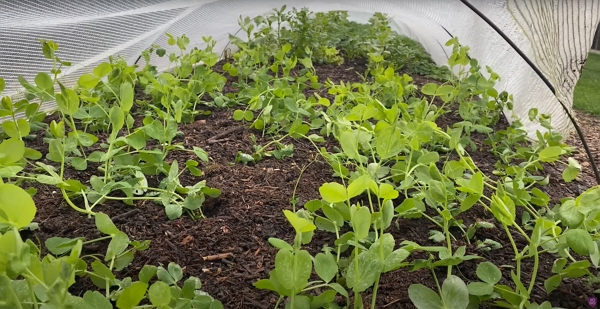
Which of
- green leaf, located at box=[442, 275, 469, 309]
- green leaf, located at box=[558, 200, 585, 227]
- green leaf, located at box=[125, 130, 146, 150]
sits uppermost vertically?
green leaf, located at box=[558, 200, 585, 227]

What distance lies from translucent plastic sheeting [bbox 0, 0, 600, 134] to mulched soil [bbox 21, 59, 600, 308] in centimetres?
32

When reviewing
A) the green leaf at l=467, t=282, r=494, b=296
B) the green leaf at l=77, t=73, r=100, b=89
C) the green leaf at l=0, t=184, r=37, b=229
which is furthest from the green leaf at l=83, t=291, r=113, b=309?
the green leaf at l=77, t=73, r=100, b=89

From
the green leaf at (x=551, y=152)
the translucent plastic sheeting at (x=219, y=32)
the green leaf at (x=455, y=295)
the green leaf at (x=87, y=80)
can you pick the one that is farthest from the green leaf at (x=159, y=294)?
the translucent plastic sheeting at (x=219, y=32)

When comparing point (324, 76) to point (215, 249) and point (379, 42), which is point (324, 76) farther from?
point (215, 249)

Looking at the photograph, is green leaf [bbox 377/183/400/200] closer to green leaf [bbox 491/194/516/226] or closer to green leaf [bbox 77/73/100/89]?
green leaf [bbox 491/194/516/226]

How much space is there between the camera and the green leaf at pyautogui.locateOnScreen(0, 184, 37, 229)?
19.2 inches

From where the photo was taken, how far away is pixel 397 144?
77 cm

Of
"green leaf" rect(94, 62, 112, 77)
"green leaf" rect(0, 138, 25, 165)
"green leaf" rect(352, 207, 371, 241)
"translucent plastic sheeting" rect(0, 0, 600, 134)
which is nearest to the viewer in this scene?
"green leaf" rect(352, 207, 371, 241)

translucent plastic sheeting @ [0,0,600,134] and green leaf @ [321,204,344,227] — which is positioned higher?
translucent plastic sheeting @ [0,0,600,134]

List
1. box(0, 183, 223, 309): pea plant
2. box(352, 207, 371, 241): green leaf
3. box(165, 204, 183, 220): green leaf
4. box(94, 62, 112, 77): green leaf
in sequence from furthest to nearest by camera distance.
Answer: box(94, 62, 112, 77): green leaf < box(165, 204, 183, 220): green leaf < box(352, 207, 371, 241): green leaf < box(0, 183, 223, 309): pea plant

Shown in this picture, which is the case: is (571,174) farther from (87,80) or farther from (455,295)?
(87,80)

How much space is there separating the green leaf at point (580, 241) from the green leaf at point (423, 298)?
19 centimetres

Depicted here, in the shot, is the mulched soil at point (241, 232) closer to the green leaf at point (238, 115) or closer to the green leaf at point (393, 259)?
the green leaf at point (393, 259)

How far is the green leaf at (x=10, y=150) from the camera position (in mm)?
669
